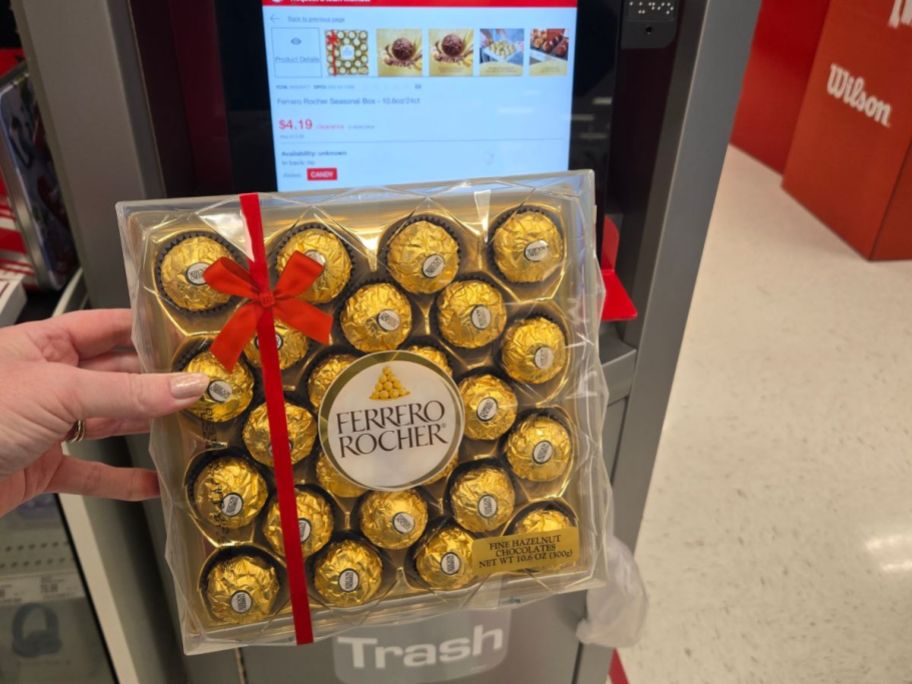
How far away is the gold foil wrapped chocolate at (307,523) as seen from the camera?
2.67 ft

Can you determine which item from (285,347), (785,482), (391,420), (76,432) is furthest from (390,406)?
(785,482)

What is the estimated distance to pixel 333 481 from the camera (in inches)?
32.4

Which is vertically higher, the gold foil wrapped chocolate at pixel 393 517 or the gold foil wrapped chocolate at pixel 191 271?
the gold foil wrapped chocolate at pixel 191 271

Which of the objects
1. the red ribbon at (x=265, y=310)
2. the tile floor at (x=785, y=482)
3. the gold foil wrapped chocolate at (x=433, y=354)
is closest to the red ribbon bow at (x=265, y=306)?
the red ribbon at (x=265, y=310)

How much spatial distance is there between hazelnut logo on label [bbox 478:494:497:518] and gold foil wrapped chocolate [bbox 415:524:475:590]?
37mm

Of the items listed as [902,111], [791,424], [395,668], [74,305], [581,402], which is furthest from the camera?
[902,111]

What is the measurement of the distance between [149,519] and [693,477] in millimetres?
1485

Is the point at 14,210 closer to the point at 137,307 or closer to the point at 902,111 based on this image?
the point at 137,307

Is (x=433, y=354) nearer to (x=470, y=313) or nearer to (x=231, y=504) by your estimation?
(x=470, y=313)

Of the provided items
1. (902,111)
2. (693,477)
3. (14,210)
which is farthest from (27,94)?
(902,111)

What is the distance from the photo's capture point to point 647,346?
1.08 metres

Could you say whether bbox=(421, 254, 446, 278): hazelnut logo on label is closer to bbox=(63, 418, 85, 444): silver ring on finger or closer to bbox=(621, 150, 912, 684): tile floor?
bbox=(63, 418, 85, 444): silver ring on finger

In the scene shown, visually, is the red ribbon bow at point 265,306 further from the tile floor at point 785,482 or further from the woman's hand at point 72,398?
the tile floor at point 785,482

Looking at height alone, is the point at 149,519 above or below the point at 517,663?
above
